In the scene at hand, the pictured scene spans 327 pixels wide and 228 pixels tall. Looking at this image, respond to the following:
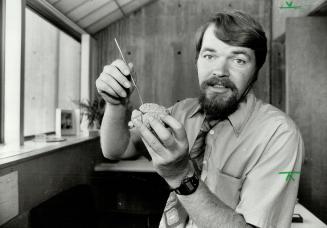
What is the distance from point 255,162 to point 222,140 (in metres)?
0.17

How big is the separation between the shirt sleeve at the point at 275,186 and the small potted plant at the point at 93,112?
2350 mm

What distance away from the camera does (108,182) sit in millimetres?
3287

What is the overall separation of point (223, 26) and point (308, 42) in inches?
71.4

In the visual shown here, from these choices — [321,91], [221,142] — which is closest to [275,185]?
[221,142]

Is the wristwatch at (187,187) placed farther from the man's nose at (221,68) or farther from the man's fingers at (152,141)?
the man's nose at (221,68)

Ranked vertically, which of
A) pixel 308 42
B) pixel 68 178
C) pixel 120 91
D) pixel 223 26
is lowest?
pixel 68 178

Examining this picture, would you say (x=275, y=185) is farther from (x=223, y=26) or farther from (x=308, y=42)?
(x=308, y=42)

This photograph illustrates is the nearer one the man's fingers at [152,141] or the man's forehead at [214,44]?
the man's fingers at [152,141]

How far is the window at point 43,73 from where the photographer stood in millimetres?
2299

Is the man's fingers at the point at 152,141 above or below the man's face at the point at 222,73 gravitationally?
below

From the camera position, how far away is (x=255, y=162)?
3.18ft

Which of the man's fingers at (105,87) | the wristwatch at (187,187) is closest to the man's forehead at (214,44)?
the man's fingers at (105,87)

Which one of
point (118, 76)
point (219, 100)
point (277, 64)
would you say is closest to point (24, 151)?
point (118, 76)

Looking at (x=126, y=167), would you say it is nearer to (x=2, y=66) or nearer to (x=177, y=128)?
(x=2, y=66)
